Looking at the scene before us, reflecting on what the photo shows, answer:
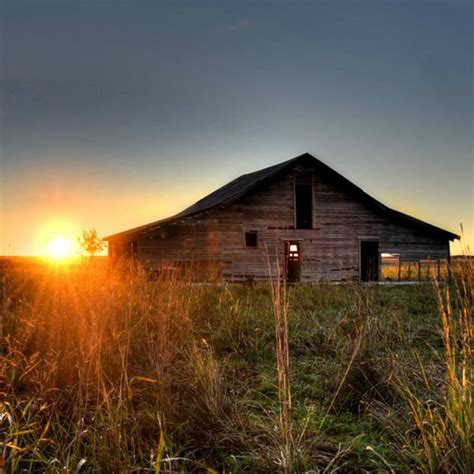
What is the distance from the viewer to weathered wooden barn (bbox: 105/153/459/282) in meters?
18.1

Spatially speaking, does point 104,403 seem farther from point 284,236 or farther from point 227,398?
point 284,236

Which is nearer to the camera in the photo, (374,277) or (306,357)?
(306,357)

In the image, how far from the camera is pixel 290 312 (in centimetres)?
741

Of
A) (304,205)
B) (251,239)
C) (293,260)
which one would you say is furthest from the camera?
(304,205)

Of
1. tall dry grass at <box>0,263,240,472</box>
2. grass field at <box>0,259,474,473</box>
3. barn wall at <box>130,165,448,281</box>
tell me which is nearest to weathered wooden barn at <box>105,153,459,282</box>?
barn wall at <box>130,165,448,281</box>

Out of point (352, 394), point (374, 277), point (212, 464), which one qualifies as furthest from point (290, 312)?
point (374, 277)

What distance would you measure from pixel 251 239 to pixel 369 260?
20.4 ft

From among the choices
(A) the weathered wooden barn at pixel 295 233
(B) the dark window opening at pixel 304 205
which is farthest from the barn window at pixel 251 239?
(B) the dark window opening at pixel 304 205

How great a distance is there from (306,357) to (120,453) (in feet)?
9.44

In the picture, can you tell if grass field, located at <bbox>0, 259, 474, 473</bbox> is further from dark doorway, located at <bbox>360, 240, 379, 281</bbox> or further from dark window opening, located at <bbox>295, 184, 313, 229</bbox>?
dark doorway, located at <bbox>360, 240, 379, 281</bbox>

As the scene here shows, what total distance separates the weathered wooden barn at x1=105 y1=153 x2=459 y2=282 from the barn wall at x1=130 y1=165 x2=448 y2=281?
39 millimetres

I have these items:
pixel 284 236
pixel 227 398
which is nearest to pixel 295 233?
pixel 284 236

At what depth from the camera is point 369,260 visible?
21.8 metres

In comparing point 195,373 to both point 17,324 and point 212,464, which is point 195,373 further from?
point 17,324
